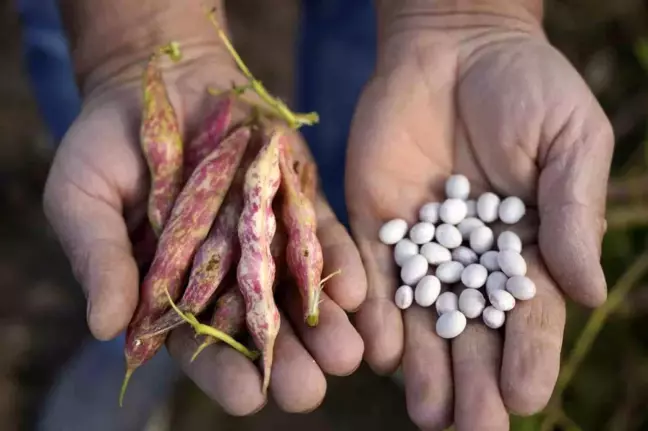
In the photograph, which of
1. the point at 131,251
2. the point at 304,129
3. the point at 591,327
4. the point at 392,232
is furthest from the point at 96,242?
the point at 591,327

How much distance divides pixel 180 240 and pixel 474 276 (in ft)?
1.62

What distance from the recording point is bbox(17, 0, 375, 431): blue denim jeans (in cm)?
190

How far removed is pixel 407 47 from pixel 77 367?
1.24m

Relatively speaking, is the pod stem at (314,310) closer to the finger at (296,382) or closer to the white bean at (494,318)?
the finger at (296,382)

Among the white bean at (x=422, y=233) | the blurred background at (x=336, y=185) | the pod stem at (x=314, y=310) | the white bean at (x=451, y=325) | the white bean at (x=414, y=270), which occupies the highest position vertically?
the pod stem at (x=314, y=310)

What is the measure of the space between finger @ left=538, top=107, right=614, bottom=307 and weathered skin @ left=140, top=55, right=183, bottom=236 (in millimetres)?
633

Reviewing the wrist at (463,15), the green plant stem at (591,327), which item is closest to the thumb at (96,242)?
the wrist at (463,15)

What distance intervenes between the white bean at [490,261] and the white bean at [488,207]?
71 mm

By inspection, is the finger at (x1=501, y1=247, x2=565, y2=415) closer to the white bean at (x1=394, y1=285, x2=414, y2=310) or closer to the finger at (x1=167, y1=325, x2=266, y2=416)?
the white bean at (x1=394, y1=285, x2=414, y2=310)

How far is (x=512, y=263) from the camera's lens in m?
1.24

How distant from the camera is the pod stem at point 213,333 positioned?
1111 millimetres

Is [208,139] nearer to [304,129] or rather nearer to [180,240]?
[180,240]

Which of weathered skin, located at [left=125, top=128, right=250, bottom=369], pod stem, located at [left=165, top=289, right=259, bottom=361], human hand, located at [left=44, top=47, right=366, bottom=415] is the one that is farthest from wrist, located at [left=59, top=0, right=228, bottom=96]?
pod stem, located at [left=165, top=289, right=259, bottom=361]

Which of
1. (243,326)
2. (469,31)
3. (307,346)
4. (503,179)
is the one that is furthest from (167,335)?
(469,31)
